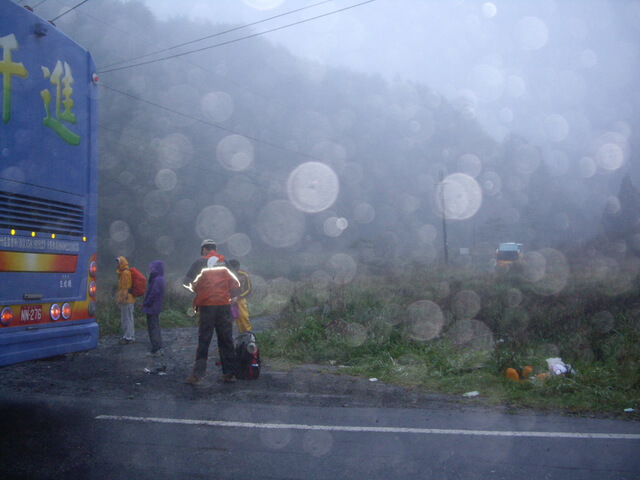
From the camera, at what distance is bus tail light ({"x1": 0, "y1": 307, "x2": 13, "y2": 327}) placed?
485 cm

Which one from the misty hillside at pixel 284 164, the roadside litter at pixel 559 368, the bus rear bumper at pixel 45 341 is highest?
the misty hillside at pixel 284 164

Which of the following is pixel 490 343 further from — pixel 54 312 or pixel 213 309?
pixel 54 312

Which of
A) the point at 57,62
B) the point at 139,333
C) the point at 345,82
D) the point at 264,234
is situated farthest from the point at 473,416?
the point at 345,82

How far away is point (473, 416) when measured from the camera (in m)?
5.76

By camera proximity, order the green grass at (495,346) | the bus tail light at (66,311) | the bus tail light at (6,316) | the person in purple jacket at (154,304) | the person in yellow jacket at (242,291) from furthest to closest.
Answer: the person in yellow jacket at (242,291), the person in purple jacket at (154,304), the green grass at (495,346), the bus tail light at (66,311), the bus tail light at (6,316)

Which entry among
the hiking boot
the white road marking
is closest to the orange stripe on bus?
the white road marking

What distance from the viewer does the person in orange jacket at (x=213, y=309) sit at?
7238 mm

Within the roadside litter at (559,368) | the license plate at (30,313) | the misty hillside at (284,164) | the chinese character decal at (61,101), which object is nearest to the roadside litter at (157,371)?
the license plate at (30,313)

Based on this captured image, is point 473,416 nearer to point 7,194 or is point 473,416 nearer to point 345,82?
point 7,194

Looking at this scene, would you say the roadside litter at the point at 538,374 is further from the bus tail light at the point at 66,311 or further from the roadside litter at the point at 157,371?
the bus tail light at the point at 66,311

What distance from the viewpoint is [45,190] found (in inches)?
212

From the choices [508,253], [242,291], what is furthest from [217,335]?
[508,253]

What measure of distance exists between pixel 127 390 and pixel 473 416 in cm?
428

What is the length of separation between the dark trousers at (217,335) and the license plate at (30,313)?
2.30 meters
